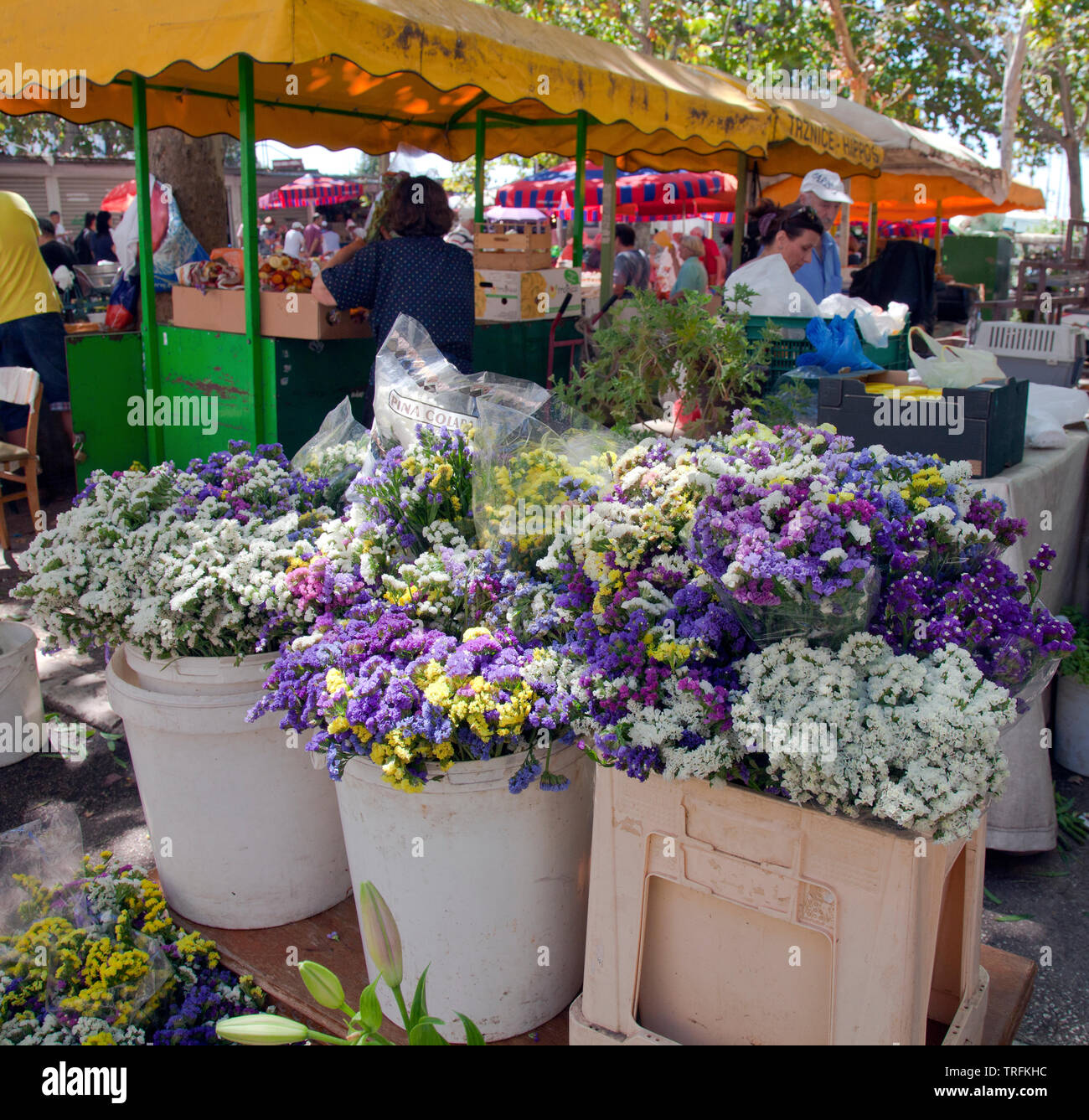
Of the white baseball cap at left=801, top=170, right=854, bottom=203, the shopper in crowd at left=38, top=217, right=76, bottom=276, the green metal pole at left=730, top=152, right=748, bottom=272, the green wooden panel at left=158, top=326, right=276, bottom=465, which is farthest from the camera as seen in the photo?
the shopper in crowd at left=38, top=217, right=76, bottom=276

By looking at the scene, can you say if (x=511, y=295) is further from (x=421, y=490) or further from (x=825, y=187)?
(x=421, y=490)

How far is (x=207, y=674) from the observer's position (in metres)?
2.25

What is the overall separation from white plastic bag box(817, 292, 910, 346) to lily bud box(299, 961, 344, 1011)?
3299 mm

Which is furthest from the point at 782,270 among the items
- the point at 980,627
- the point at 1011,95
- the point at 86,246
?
the point at 1011,95

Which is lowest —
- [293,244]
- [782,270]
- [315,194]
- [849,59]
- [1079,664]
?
[1079,664]

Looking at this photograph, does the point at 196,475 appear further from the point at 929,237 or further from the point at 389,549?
the point at 929,237

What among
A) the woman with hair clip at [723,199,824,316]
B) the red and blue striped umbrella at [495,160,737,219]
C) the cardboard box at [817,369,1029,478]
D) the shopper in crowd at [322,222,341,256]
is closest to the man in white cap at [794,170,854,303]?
the woman with hair clip at [723,199,824,316]

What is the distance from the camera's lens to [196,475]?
2.74 metres

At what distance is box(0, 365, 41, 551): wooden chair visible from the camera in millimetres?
5277

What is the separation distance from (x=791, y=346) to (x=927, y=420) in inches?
37.0

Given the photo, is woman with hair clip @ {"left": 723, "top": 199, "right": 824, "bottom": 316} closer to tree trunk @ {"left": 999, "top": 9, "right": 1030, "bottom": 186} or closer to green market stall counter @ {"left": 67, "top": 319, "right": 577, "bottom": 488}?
green market stall counter @ {"left": 67, "top": 319, "right": 577, "bottom": 488}

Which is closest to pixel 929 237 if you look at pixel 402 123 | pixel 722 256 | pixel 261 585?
pixel 722 256

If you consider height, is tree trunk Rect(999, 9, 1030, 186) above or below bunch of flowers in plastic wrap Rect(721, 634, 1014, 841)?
above

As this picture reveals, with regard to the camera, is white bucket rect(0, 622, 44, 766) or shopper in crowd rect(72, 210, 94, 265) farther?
shopper in crowd rect(72, 210, 94, 265)
